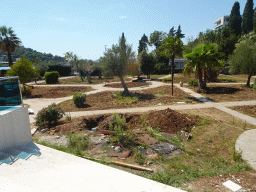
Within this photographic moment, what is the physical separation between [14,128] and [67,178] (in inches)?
104

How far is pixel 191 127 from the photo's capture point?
26.2 ft

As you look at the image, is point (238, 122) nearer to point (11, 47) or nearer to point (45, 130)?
point (45, 130)

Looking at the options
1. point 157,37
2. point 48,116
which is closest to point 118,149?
point 48,116

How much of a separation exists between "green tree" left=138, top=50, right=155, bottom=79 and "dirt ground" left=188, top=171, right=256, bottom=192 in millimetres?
23416

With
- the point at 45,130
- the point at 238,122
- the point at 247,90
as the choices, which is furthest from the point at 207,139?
the point at 247,90

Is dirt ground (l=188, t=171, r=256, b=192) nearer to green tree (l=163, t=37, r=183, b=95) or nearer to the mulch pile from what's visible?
the mulch pile

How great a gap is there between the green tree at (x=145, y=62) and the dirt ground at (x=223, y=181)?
76.8 feet

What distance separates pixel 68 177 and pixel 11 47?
109ft

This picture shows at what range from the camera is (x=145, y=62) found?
26.9 m

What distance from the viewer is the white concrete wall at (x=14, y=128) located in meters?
5.03

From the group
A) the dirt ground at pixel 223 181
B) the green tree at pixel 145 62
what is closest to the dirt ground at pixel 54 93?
the green tree at pixel 145 62

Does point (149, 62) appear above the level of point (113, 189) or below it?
above

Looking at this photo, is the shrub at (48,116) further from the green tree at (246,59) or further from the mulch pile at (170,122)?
the green tree at (246,59)

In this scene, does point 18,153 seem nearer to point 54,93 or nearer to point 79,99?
point 79,99
